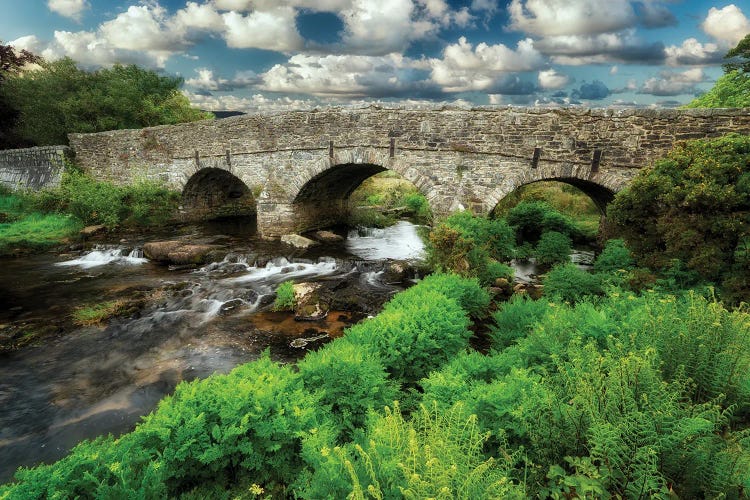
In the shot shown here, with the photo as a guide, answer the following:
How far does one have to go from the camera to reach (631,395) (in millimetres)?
3172

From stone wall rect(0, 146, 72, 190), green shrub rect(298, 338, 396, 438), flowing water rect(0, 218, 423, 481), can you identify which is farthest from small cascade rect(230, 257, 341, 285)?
stone wall rect(0, 146, 72, 190)

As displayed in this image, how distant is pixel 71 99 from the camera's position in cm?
2359

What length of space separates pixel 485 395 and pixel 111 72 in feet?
106

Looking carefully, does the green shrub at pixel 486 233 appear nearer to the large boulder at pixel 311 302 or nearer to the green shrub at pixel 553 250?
the green shrub at pixel 553 250

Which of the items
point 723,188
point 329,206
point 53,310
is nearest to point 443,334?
point 723,188

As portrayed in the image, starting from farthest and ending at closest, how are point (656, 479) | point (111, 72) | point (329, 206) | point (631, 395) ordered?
point (111, 72), point (329, 206), point (631, 395), point (656, 479)

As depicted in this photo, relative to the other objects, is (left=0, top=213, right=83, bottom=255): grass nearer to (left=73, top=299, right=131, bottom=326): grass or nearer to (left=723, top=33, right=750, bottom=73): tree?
(left=73, top=299, right=131, bottom=326): grass

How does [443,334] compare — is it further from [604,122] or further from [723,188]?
[604,122]

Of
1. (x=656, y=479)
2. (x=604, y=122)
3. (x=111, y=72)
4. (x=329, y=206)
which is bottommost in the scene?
(x=329, y=206)

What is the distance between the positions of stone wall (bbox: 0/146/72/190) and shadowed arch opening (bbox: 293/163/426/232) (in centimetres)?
1529

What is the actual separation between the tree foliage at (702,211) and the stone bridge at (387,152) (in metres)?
3.40

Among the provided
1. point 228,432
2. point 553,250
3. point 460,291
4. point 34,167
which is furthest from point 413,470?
point 34,167

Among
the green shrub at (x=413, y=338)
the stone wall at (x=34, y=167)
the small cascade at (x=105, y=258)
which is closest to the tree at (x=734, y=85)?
the green shrub at (x=413, y=338)

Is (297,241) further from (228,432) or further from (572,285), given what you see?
(228,432)
